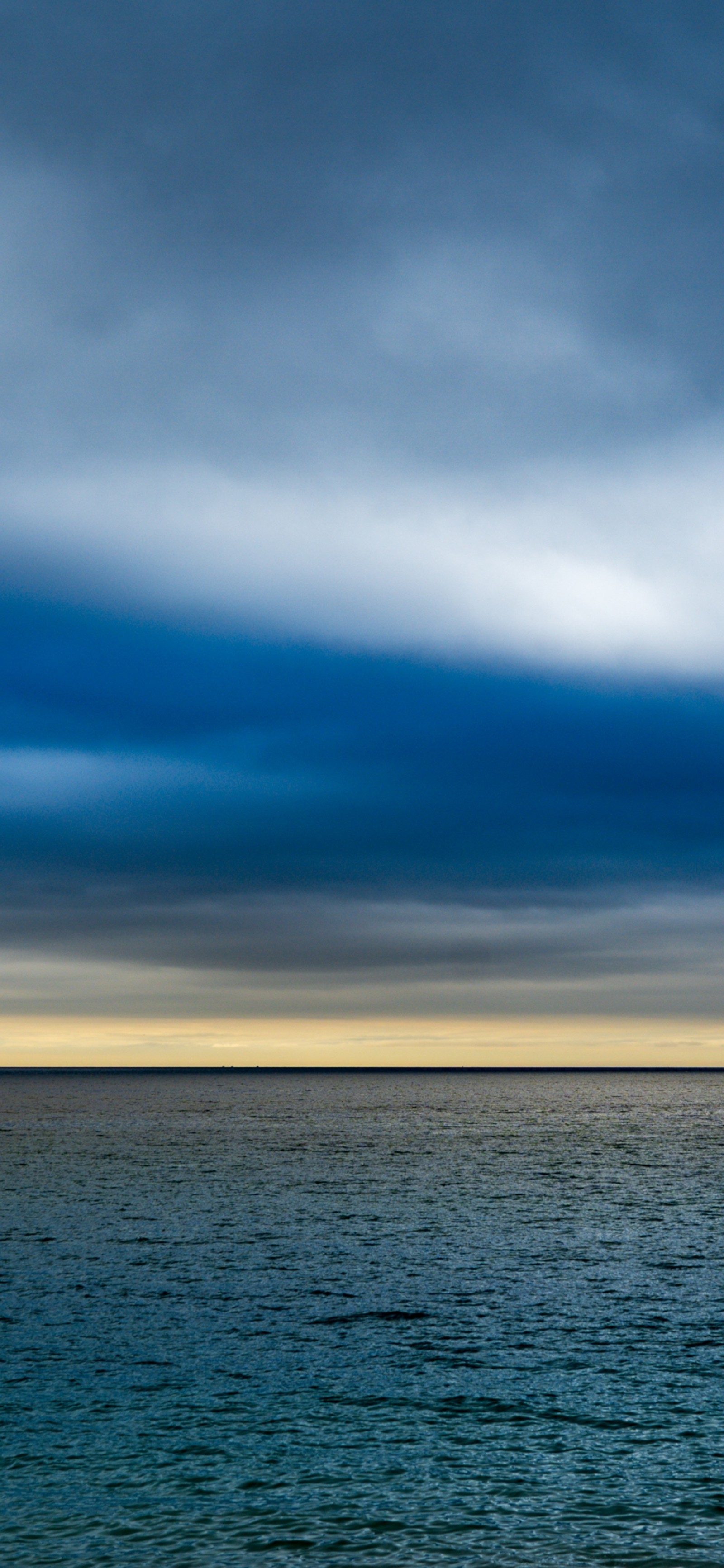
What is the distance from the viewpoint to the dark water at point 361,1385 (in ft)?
76.9

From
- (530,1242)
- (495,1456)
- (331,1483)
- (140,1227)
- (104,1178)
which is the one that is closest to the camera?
(331,1483)

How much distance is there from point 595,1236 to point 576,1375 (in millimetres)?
32180

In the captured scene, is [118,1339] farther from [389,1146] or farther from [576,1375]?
[389,1146]

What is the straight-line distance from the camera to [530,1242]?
63.7m

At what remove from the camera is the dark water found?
76.9ft

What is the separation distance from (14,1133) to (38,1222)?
345 ft

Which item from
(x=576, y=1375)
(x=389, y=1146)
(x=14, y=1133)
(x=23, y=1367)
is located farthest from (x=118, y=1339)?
(x=14, y=1133)

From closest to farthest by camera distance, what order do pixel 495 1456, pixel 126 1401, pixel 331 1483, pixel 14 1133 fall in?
pixel 331 1483 < pixel 495 1456 < pixel 126 1401 < pixel 14 1133

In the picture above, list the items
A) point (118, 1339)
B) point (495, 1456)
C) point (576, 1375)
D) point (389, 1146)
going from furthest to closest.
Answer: point (389, 1146) < point (118, 1339) < point (576, 1375) < point (495, 1456)

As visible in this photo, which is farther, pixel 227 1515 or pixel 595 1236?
pixel 595 1236

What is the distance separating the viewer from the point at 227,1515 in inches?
950

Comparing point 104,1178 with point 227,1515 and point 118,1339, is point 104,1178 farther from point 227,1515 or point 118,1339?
point 227,1515

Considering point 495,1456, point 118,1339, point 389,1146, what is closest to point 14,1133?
point 389,1146

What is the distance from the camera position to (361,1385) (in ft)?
114
